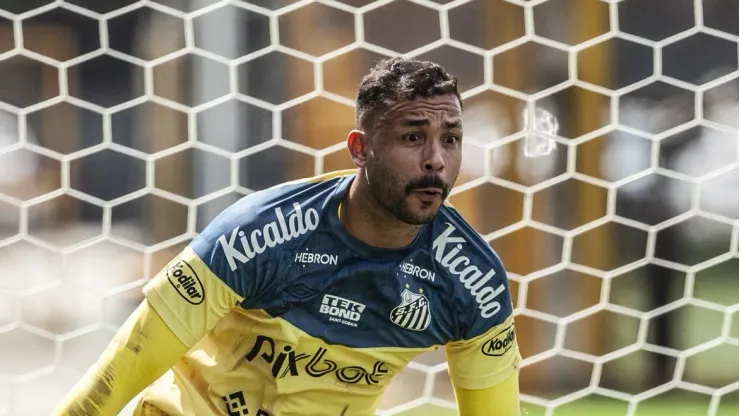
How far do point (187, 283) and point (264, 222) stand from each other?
0.17m

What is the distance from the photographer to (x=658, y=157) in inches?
105

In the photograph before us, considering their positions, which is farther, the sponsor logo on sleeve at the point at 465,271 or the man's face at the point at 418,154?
the sponsor logo on sleeve at the point at 465,271

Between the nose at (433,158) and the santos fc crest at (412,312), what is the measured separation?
262 millimetres

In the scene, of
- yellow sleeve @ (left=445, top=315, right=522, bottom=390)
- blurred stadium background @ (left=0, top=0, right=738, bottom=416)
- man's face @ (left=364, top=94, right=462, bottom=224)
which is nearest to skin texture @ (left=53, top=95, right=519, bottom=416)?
man's face @ (left=364, top=94, right=462, bottom=224)

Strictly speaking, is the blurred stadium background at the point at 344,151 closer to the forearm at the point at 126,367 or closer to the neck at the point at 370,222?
the neck at the point at 370,222

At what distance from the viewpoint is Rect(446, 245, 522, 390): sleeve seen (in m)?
1.78

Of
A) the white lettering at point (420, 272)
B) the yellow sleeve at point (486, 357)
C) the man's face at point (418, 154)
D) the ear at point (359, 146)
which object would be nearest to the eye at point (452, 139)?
the man's face at point (418, 154)

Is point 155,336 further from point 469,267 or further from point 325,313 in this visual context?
point 469,267

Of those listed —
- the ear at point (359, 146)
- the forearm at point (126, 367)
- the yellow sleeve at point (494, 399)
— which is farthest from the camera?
the yellow sleeve at point (494, 399)

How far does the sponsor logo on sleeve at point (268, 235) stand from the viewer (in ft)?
5.49

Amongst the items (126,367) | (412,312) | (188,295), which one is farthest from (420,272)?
(126,367)

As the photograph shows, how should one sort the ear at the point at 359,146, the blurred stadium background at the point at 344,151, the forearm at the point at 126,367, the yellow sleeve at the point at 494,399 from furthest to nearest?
the blurred stadium background at the point at 344,151
the yellow sleeve at the point at 494,399
the ear at the point at 359,146
the forearm at the point at 126,367

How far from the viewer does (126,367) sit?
163 centimetres

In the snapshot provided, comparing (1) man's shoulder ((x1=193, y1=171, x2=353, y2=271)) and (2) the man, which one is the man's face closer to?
(2) the man
